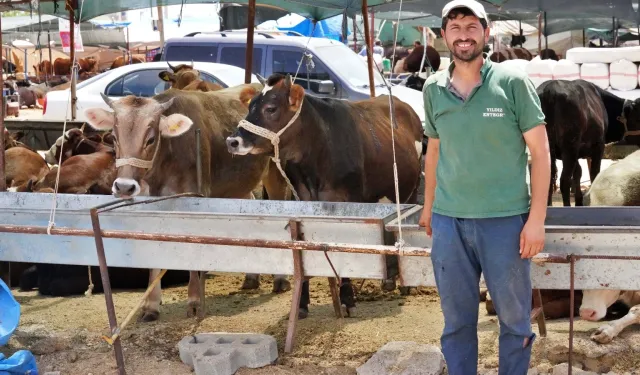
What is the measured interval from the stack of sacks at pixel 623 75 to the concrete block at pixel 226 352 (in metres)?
11.3

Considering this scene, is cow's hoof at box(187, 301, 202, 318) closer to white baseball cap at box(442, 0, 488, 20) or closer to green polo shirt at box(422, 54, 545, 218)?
green polo shirt at box(422, 54, 545, 218)

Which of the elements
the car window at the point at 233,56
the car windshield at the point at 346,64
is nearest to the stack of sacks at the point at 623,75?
the car windshield at the point at 346,64

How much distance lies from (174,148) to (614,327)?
3584mm

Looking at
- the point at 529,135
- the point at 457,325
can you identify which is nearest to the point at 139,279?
the point at 457,325

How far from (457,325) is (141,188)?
11.2 ft

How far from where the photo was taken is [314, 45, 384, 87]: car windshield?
1525 centimetres

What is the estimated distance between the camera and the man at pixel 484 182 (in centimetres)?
402

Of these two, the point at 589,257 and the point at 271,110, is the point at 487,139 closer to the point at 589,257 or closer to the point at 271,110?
the point at 589,257

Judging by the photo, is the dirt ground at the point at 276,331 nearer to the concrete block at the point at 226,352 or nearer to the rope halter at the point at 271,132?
the concrete block at the point at 226,352

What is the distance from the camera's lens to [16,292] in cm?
815

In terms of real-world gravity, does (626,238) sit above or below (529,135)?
below

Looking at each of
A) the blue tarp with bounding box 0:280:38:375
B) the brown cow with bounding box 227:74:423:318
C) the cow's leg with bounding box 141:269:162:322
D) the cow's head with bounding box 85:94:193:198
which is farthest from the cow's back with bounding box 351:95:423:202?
the blue tarp with bounding box 0:280:38:375

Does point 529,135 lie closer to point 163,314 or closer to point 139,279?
point 163,314

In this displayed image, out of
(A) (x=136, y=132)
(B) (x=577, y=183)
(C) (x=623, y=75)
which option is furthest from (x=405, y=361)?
(C) (x=623, y=75)
